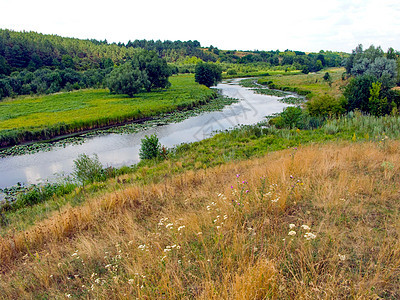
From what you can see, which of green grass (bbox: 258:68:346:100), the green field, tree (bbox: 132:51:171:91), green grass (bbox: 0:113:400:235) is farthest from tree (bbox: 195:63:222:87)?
green grass (bbox: 0:113:400:235)

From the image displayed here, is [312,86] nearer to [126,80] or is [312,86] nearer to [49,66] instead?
[126,80]

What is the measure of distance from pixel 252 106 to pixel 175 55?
425 feet

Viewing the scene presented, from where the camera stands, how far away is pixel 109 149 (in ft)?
64.0

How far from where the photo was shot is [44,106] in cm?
3319

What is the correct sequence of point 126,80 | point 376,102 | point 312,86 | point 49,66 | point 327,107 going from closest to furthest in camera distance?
1. point 376,102
2. point 327,107
3. point 126,80
4. point 312,86
5. point 49,66

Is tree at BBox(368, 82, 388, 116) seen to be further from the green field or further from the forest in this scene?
the forest

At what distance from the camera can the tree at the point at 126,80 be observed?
40056 millimetres

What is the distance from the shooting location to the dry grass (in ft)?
7.75

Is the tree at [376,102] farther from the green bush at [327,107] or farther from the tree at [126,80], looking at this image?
the tree at [126,80]

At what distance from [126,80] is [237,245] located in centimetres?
4202

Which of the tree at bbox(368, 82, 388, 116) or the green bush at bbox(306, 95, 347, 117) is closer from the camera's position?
the tree at bbox(368, 82, 388, 116)

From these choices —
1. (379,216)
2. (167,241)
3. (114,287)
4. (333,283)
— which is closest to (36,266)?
(114,287)

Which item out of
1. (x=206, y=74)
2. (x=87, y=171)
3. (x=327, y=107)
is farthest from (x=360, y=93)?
(x=206, y=74)

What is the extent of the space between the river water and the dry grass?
1189 cm
